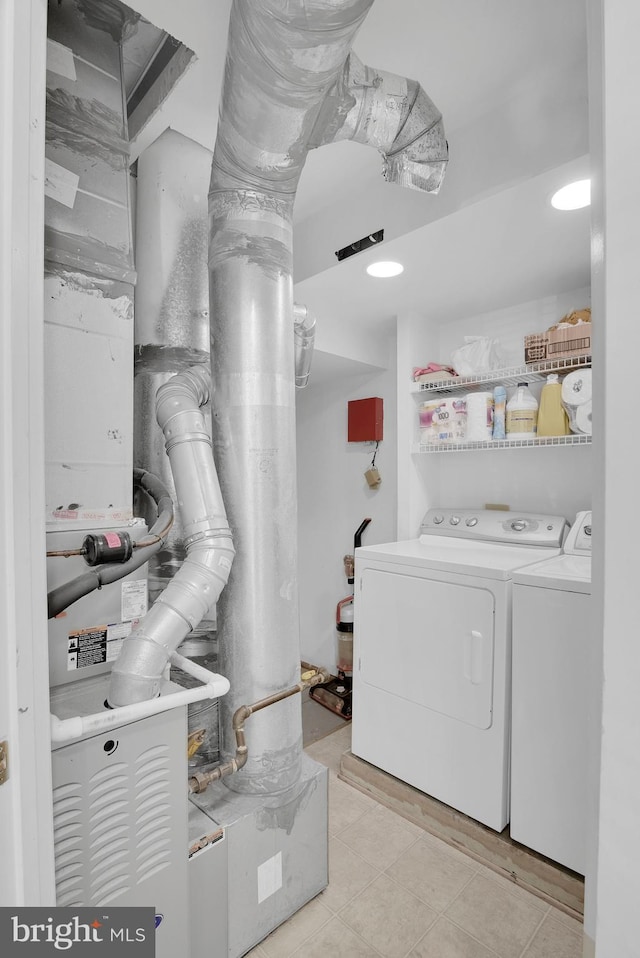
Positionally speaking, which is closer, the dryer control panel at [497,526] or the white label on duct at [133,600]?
the white label on duct at [133,600]

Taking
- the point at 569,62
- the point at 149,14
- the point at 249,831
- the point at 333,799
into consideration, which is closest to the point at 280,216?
the point at 149,14

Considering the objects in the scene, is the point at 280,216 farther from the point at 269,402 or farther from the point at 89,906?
the point at 89,906

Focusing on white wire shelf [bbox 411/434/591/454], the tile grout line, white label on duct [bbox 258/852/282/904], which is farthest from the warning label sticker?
white wire shelf [bbox 411/434/591/454]

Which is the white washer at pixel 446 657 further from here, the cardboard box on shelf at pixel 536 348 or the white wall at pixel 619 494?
the white wall at pixel 619 494

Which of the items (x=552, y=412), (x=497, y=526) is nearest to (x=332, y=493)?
(x=497, y=526)

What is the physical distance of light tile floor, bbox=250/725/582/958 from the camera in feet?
4.78

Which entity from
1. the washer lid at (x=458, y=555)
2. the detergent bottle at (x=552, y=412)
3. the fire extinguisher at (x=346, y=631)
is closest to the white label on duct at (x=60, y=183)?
the washer lid at (x=458, y=555)

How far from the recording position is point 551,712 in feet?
5.42

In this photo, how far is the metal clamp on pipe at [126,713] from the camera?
88 cm

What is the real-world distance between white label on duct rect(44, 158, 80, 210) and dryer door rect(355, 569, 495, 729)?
1.79m

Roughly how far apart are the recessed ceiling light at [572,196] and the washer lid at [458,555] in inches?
52.2

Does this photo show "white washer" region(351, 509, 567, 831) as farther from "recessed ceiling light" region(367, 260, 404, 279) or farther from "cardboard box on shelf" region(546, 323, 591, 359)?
"recessed ceiling light" region(367, 260, 404, 279)

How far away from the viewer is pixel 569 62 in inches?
55.1

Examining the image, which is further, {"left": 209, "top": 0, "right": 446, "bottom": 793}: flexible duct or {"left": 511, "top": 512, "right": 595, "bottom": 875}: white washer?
{"left": 511, "top": 512, "right": 595, "bottom": 875}: white washer
